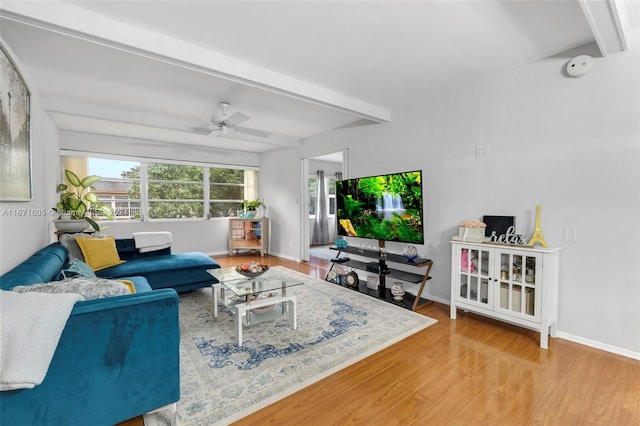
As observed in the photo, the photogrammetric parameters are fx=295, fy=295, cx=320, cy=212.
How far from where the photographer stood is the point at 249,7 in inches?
77.0

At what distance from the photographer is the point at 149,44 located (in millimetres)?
2221

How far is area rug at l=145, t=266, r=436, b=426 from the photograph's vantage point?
178 centimetres

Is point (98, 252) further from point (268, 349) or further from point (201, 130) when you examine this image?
point (268, 349)

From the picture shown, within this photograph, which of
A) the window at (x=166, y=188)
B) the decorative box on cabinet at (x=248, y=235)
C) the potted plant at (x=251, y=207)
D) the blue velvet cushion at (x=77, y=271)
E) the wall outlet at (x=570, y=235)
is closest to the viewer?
the blue velvet cushion at (x=77, y=271)

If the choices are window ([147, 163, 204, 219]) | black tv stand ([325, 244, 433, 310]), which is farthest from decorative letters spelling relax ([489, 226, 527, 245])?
window ([147, 163, 204, 219])

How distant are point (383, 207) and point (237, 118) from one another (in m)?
2.14

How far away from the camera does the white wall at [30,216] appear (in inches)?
79.8

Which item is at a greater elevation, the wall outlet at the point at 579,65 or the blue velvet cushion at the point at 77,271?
the wall outlet at the point at 579,65

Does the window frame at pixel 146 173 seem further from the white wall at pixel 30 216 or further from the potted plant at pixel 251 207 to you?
the white wall at pixel 30 216

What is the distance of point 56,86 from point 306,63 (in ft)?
9.10

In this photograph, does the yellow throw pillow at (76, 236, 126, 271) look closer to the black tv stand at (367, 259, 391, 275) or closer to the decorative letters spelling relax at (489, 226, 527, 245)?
the black tv stand at (367, 259, 391, 275)

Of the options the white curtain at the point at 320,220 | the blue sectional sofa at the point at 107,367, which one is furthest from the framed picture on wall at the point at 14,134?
the white curtain at the point at 320,220

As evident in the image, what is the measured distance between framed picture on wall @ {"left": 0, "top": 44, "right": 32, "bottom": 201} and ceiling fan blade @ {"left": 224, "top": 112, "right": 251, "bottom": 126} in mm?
1827

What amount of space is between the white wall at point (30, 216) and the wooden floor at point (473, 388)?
1.54m
